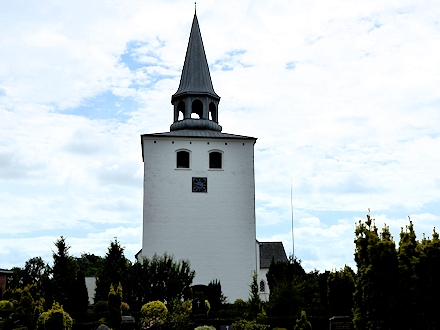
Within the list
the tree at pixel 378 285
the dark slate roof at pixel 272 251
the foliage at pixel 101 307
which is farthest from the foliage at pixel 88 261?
the tree at pixel 378 285

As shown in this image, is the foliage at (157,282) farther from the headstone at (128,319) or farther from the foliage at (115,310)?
the foliage at (115,310)

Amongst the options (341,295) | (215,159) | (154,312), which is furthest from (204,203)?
(341,295)

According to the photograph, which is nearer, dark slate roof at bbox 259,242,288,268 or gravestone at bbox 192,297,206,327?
gravestone at bbox 192,297,206,327

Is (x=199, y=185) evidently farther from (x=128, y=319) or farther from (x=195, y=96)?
(x=128, y=319)

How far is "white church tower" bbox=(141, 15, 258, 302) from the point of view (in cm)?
2930

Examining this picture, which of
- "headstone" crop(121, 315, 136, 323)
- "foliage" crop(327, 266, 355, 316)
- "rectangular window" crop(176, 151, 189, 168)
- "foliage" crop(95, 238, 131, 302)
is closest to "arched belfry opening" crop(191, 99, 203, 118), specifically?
"rectangular window" crop(176, 151, 189, 168)

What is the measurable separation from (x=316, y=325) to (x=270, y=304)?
3.28 metres

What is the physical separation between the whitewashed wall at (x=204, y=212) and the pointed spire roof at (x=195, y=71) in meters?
3.68

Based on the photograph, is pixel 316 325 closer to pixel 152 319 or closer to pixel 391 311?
pixel 152 319

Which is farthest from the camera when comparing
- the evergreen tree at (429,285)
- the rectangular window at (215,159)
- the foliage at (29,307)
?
the rectangular window at (215,159)

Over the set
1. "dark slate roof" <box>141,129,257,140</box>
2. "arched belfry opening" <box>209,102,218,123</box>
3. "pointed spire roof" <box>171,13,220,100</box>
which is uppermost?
"pointed spire roof" <box>171,13,220,100</box>

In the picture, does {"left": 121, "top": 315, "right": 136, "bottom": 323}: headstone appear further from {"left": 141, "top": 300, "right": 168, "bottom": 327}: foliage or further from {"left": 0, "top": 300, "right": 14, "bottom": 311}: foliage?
{"left": 0, "top": 300, "right": 14, "bottom": 311}: foliage

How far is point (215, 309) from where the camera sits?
2553 cm

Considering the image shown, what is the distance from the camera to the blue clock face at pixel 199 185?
29.9 m
